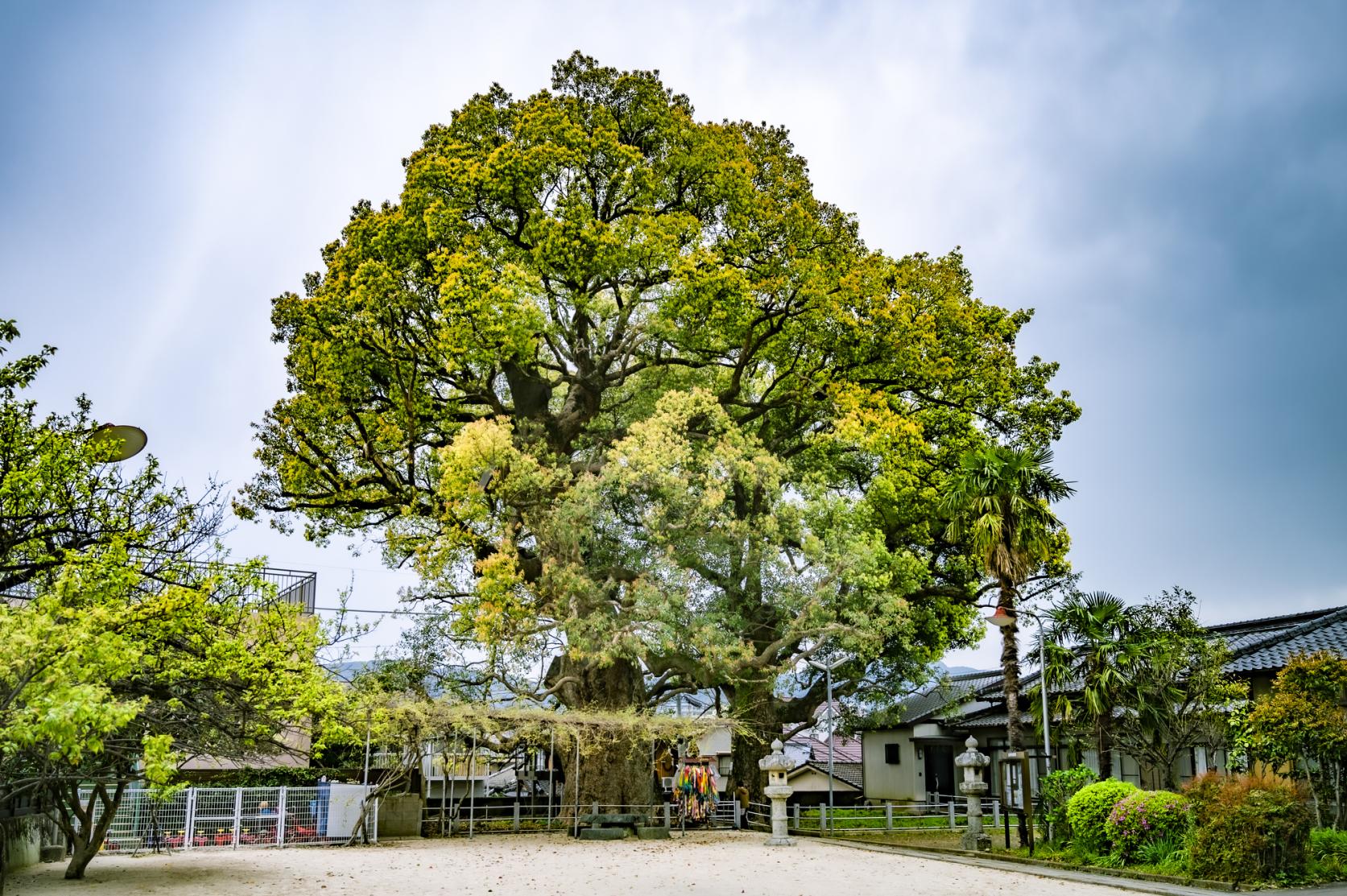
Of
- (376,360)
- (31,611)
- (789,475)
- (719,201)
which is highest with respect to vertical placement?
(719,201)

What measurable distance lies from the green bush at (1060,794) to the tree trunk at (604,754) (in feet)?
30.3

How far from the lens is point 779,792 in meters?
21.5

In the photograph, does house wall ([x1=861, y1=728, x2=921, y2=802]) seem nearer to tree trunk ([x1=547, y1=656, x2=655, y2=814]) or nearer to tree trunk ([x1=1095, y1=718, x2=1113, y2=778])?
tree trunk ([x1=547, y1=656, x2=655, y2=814])

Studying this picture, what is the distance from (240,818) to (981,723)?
2118cm

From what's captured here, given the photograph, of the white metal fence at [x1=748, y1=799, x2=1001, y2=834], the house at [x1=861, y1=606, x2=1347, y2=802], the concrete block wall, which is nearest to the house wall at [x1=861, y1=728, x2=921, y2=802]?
the house at [x1=861, y1=606, x2=1347, y2=802]

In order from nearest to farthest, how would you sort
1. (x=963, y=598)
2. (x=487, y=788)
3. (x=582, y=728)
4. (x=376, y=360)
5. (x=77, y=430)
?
(x=77, y=430), (x=582, y=728), (x=376, y=360), (x=963, y=598), (x=487, y=788)

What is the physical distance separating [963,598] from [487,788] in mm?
16831

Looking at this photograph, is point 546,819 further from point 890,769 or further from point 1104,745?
point 1104,745

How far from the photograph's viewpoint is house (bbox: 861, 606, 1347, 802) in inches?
860

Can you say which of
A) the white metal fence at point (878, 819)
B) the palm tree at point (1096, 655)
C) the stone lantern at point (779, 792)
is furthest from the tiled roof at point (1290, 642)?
the stone lantern at point (779, 792)

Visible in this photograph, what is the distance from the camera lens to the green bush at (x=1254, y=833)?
13.7 metres

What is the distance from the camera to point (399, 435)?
25219 millimetres

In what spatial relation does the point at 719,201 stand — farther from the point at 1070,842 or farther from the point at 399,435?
the point at 1070,842

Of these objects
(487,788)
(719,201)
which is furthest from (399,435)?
(487,788)
